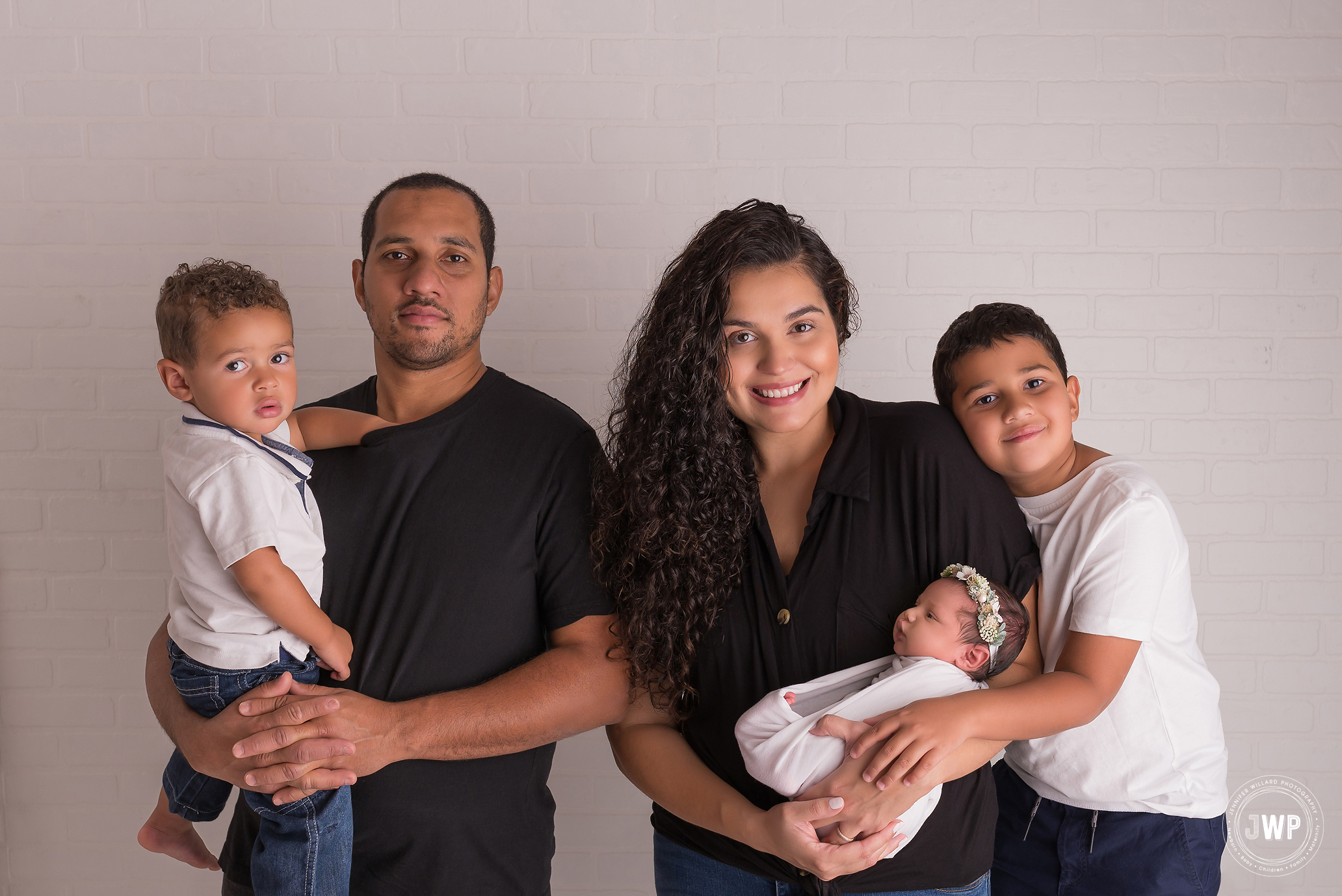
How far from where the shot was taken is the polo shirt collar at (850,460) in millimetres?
1637

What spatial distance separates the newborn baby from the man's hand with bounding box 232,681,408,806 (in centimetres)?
71

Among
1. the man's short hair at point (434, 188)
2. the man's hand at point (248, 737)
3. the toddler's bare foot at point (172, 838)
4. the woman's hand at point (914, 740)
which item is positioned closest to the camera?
the woman's hand at point (914, 740)

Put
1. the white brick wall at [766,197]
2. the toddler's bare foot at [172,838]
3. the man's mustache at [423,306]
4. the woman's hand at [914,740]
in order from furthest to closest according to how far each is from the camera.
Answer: the white brick wall at [766,197], the toddler's bare foot at [172,838], the man's mustache at [423,306], the woman's hand at [914,740]

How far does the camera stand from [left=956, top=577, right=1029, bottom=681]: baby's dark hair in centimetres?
151

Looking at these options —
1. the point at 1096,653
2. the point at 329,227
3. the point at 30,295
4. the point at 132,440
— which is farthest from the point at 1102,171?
the point at 30,295

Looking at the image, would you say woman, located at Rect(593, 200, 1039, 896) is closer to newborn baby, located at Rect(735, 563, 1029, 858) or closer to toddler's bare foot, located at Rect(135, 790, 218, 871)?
newborn baby, located at Rect(735, 563, 1029, 858)

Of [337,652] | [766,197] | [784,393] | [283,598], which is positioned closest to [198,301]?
[283,598]

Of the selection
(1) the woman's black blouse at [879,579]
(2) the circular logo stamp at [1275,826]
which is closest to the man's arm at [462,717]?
(1) the woman's black blouse at [879,579]

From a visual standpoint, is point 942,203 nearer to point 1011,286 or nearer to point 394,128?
point 1011,286

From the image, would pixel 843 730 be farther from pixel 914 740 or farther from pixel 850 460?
pixel 850 460

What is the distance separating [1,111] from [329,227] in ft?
3.41

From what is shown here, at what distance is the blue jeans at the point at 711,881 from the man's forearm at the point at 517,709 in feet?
1.08

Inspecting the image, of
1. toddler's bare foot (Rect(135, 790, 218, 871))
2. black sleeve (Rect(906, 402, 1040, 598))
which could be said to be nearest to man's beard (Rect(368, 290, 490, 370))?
black sleeve (Rect(906, 402, 1040, 598))

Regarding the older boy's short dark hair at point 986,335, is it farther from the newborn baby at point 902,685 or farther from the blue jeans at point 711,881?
the blue jeans at point 711,881
